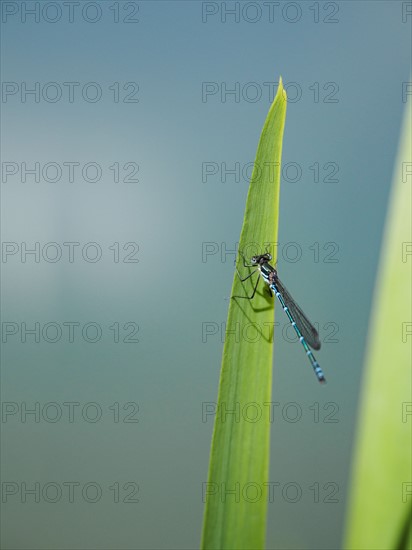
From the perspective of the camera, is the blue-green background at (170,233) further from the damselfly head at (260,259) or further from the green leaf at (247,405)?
the green leaf at (247,405)

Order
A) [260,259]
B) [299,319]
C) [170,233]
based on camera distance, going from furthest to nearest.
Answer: [170,233]
[299,319]
[260,259]

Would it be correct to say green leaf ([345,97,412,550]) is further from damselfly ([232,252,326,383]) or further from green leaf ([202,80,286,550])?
damselfly ([232,252,326,383])

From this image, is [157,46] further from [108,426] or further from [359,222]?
[108,426]

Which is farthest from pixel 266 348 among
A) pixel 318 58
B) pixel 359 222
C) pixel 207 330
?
pixel 318 58

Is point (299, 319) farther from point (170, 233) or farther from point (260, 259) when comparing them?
point (170, 233)

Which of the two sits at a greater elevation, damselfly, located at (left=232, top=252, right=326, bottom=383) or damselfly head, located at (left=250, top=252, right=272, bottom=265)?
damselfly head, located at (left=250, top=252, right=272, bottom=265)

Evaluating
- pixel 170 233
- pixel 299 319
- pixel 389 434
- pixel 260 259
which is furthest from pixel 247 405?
pixel 170 233

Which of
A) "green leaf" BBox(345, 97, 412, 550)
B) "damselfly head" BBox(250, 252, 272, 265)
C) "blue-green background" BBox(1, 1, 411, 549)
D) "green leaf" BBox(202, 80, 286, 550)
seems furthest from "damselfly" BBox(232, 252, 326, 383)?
"blue-green background" BBox(1, 1, 411, 549)
